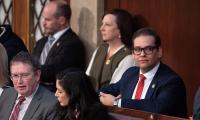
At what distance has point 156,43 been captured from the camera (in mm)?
4855

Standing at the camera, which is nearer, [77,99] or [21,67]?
[77,99]

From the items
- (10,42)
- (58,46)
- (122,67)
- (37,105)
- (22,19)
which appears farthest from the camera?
(22,19)

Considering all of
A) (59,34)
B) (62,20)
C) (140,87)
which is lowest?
(140,87)

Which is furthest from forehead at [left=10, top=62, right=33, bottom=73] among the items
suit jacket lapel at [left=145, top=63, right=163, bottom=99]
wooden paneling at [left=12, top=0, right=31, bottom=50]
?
wooden paneling at [left=12, top=0, right=31, bottom=50]

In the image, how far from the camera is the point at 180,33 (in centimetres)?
573

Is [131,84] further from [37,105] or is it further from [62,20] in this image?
[62,20]

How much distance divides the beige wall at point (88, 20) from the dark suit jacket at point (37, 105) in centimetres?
149

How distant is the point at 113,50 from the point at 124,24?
0.83 feet

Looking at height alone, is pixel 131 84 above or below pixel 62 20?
below

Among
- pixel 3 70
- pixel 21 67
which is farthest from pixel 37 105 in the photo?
pixel 3 70

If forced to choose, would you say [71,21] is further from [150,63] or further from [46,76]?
[150,63]

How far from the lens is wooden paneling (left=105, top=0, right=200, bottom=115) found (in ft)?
18.4

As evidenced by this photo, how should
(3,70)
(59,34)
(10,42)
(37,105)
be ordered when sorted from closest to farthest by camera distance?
(37,105) → (3,70) → (59,34) → (10,42)

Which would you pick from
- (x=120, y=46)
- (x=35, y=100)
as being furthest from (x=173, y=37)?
(x=35, y=100)
